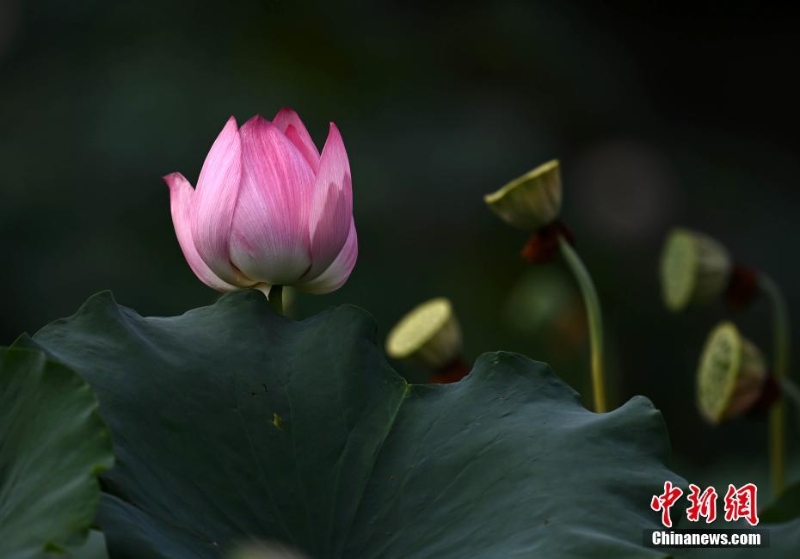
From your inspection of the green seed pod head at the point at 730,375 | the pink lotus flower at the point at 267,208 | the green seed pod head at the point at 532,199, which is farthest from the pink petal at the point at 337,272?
the green seed pod head at the point at 730,375

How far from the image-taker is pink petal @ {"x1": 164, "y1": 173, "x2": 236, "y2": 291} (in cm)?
79

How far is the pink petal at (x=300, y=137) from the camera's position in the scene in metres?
0.81

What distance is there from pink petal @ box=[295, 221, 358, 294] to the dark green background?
248cm

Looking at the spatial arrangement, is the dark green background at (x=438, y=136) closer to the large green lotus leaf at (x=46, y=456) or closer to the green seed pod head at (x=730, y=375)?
the green seed pod head at (x=730, y=375)

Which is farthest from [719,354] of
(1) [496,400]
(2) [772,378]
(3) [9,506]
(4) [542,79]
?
(4) [542,79]

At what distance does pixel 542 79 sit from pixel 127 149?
1437mm

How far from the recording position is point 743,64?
13.7ft

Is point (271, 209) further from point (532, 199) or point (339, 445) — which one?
point (532, 199)

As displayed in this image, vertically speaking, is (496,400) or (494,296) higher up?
(496,400)

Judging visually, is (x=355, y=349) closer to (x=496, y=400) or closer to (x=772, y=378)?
(x=496, y=400)

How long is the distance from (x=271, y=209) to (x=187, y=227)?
7cm

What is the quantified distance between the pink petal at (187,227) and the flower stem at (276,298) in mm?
29

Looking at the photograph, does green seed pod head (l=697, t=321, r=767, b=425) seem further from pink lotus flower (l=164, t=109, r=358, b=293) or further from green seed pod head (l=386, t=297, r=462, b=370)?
pink lotus flower (l=164, t=109, r=358, b=293)

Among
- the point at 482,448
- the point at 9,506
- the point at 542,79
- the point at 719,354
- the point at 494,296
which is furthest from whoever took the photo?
the point at 542,79
